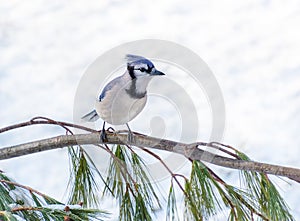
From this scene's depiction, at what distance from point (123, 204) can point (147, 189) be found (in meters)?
0.04

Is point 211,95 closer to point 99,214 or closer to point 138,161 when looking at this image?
point 138,161

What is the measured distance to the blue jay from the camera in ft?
2.27

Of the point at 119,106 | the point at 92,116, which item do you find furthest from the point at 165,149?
the point at 92,116

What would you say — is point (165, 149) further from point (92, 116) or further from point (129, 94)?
point (92, 116)

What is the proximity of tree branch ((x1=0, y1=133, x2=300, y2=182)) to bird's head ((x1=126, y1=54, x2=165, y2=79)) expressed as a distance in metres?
0.08

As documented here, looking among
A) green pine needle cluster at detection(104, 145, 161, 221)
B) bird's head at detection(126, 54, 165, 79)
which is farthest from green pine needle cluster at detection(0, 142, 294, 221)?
bird's head at detection(126, 54, 165, 79)

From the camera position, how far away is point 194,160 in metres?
0.66

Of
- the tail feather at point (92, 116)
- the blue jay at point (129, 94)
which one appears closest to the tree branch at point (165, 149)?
the blue jay at point (129, 94)

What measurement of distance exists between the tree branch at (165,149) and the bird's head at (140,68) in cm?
8

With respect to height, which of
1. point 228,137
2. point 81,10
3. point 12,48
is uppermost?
point 81,10

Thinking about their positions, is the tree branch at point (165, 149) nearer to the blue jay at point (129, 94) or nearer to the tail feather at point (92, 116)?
the blue jay at point (129, 94)

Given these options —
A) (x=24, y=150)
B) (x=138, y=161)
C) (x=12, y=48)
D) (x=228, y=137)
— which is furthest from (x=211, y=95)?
(x=12, y=48)

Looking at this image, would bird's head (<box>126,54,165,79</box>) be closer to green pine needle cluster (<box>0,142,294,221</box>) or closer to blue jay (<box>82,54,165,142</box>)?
blue jay (<box>82,54,165,142</box>)

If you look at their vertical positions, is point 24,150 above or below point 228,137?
below
